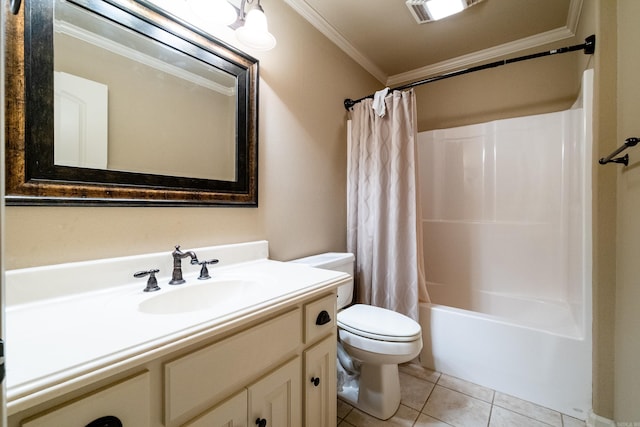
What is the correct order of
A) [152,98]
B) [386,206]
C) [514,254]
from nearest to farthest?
[152,98] → [386,206] → [514,254]

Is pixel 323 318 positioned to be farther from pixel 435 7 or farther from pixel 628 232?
pixel 435 7

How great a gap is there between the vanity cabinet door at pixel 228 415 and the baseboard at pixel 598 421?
1.61 meters

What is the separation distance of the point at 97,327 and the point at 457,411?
164 centimetres

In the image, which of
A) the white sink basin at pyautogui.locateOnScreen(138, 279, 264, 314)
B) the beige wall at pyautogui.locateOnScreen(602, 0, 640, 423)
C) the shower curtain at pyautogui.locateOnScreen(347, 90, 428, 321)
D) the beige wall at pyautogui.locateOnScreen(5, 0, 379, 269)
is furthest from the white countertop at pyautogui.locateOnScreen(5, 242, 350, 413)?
the beige wall at pyautogui.locateOnScreen(602, 0, 640, 423)

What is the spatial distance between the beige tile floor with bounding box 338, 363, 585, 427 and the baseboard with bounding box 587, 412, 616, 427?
0.21ft

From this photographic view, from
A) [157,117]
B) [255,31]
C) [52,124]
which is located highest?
[255,31]

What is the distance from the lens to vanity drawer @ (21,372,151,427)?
1.43 ft

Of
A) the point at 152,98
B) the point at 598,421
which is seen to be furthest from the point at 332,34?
the point at 598,421

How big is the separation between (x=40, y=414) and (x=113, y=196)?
66cm

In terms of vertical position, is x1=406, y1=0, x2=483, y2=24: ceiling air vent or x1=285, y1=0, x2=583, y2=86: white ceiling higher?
x1=285, y1=0, x2=583, y2=86: white ceiling

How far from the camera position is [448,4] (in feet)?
5.21

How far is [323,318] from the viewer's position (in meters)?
0.97

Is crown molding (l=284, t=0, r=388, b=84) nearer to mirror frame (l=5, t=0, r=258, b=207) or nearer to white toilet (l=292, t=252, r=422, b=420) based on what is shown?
mirror frame (l=5, t=0, r=258, b=207)

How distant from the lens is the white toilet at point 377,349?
1.25 meters
